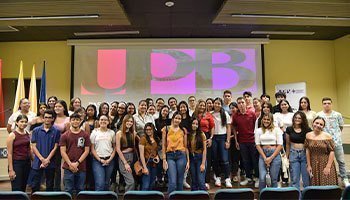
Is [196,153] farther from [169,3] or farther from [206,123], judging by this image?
[169,3]

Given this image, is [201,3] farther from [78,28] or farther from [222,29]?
[78,28]

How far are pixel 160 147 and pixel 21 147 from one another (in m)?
1.76

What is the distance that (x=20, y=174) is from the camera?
3.54 meters

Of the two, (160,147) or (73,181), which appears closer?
(73,181)

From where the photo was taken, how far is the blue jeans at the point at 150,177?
383 cm

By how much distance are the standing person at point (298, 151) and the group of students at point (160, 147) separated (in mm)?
12

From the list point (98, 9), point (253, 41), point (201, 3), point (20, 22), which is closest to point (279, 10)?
point (201, 3)

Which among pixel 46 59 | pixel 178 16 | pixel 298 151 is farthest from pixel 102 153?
pixel 46 59

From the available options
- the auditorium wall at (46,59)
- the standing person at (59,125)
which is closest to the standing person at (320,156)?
the standing person at (59,125)

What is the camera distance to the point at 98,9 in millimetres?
5324

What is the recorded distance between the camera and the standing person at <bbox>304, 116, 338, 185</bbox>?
3555 mm

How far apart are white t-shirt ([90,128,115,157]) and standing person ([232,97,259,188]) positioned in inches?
75.3

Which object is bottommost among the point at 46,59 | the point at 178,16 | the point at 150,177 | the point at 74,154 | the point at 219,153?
the point at 150,177

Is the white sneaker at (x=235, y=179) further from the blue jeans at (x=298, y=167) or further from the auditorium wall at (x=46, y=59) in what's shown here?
the auditorium wall at (x=46, y=59)
